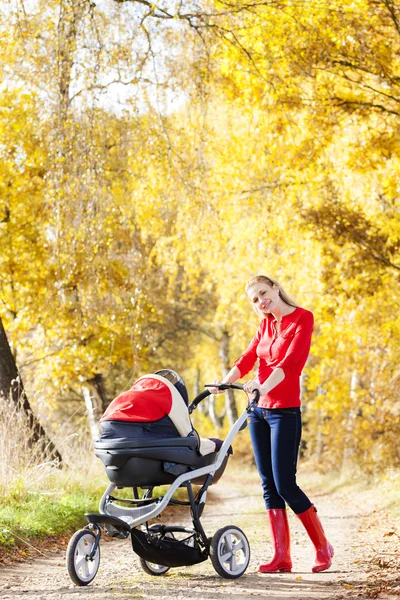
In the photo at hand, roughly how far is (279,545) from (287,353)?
1.19 metres

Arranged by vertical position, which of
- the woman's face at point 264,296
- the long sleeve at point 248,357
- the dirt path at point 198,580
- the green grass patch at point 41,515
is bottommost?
the dirt path at point 198,580

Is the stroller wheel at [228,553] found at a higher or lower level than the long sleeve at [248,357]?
lower

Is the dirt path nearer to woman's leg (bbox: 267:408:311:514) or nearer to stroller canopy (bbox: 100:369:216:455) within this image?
woman's leg (bbox: 267:408:311:514)

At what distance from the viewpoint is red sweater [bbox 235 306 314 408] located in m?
4.85

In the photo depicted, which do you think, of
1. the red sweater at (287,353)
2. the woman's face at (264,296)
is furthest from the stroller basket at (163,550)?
the woman's face at (264,296)

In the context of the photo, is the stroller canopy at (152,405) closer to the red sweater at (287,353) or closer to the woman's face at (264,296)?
the red sweater at (287,353)

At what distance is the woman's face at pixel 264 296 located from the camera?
16.4 ft

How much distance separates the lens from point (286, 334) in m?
4.96

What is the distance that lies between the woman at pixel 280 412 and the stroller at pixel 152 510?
21 cm

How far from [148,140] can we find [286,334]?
3.59 m

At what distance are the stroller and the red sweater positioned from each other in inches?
7.9

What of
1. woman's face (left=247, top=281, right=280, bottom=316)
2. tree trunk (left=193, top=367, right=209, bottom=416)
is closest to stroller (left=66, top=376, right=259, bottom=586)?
woman's face (left=247, top=281, right=280, bottom=316)

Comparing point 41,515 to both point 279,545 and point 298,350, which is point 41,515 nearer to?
point 279,545

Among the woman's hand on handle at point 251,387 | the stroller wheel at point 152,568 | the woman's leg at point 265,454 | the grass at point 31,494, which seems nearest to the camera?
the woman's hand on handle at point 251,387
